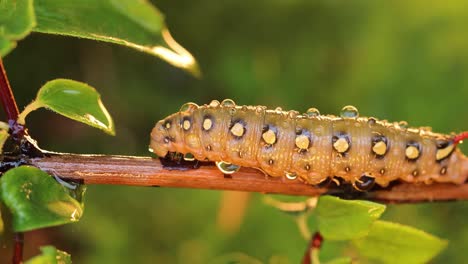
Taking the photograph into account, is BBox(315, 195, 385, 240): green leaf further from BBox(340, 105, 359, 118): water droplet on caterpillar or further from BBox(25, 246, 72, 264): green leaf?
BBox(25, 246, 72, 264): green leaf

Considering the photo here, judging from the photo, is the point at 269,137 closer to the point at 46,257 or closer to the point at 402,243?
the point at 402,243

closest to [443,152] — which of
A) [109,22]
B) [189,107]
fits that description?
[189,107]

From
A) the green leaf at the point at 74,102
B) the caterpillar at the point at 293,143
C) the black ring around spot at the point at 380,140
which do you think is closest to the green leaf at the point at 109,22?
the green leaf at the point at 74,102

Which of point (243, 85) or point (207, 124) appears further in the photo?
point (243, 85)

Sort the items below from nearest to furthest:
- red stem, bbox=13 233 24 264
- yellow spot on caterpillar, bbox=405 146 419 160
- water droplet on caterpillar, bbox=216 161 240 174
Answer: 1. red stem, bbox=13 233 24 264
2. water droplet on caterpillar, bbox=216 161 240 174
3. yellow spot on caterpillar, bbox=405 146 419 160

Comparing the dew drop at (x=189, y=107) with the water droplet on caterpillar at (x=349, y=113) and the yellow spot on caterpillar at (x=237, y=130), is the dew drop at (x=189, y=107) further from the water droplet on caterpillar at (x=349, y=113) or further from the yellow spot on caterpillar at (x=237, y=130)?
the water droplet on caterpillar at (x=349, y=113)

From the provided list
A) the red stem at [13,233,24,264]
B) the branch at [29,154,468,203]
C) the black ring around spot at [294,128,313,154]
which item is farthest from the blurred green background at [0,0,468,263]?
the red stem at [13,233,24,264]

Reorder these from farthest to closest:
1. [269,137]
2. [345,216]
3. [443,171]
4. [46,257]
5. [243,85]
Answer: [243,85] → [443,171] → [269,137] → [345,216] → [46,257]
